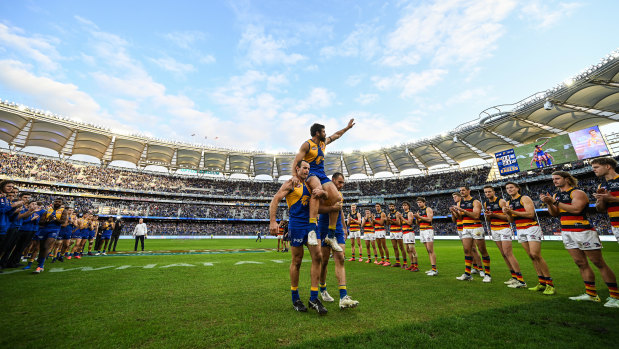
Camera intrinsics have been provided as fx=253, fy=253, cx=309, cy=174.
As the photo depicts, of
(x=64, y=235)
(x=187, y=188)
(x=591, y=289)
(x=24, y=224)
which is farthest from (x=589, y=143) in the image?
(x=187, y=188)

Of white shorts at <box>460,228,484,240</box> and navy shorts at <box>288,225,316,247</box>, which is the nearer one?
navy shorts at <box>288,225,316,247</box>

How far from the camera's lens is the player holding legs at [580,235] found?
418 centimetres

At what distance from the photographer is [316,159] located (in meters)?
4.84

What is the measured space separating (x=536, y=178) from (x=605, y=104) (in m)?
13.4

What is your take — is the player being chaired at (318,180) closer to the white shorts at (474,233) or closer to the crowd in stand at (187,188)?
the white shorts at (474,233)

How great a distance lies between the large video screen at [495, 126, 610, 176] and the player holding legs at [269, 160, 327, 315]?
37851 mm

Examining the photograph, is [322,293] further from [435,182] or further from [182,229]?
[435,182]

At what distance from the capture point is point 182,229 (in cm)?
4653

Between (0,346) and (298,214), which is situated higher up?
(298,214)

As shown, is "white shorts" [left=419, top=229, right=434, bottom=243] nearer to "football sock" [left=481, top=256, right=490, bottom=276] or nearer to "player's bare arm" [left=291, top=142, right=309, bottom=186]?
"football sock" [left=481, top=256, right=490, bottom=276]

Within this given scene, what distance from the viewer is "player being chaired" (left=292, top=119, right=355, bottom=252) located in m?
4.05

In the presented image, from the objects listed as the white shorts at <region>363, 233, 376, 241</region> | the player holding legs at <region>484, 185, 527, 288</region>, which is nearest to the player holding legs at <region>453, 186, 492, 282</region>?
the player holding legs at <region>484, 185, 527, 288</region>

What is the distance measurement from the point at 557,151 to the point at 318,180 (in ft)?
128

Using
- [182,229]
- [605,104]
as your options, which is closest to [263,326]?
[605,104]
